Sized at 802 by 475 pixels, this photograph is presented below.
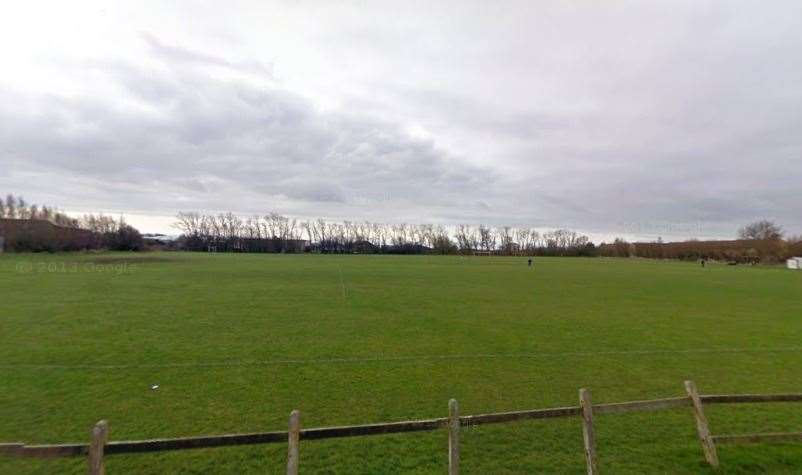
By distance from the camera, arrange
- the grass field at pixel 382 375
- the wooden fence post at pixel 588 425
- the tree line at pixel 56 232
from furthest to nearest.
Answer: the tree line at pixel 56 232
the grass field at pixel 382 375
the wooden fence post at pixel 588 425

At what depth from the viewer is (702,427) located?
5.80 metres

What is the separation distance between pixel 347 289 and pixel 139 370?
18282mm

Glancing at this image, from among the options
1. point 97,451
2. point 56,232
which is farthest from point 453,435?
point 56,232

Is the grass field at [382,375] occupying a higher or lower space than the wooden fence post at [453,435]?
lower

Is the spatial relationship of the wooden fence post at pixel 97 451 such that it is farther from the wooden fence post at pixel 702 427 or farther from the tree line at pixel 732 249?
the tree line at pixel 732 249

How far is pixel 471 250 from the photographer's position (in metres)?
162

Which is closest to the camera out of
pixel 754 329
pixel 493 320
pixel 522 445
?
pixel 522 445

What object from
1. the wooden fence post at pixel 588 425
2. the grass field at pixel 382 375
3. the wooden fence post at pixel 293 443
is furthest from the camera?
the grass field at pixel 382 375

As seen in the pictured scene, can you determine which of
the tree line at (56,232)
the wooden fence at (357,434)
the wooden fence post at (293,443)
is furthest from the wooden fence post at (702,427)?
the tree line at (56,232)

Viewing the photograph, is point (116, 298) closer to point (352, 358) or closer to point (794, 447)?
point (352, 358)

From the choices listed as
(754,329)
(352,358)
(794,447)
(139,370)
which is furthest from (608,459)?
(754,329)

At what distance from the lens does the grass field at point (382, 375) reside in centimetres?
643

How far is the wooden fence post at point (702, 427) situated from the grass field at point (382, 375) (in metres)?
0.28

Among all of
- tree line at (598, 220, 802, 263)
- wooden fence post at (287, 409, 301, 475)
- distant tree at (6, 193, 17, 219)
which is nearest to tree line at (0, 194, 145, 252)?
distant tree at (6, 193, 17, 219)
